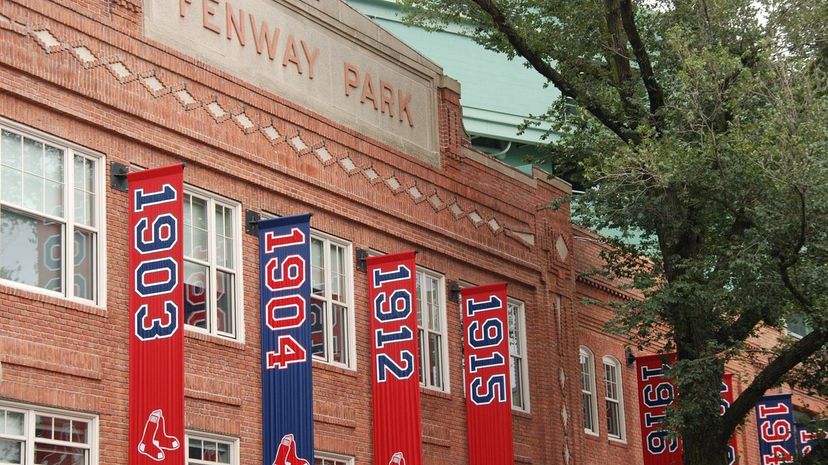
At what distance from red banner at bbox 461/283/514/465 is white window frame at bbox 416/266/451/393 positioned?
0.48m

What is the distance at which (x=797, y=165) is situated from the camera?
20.6m

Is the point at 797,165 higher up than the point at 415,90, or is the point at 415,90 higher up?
the point at 415,90

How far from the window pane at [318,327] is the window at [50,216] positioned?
15.4 ft

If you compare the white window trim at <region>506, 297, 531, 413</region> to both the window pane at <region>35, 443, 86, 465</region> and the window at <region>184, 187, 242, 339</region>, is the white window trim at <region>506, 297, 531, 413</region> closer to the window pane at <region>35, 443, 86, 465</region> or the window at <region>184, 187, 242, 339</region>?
the window at <region>184, 187, 242, 339</region>

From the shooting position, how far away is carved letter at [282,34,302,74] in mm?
22156

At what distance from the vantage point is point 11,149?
17.3 meters

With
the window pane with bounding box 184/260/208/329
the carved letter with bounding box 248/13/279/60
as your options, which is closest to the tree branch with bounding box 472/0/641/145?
the carved letter with bounding box 248/13/279/60

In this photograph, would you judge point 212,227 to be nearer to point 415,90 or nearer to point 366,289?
point 366,289

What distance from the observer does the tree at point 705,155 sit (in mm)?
21594

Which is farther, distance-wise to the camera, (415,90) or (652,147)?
(415,90)

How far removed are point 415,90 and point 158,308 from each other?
30.1 feet

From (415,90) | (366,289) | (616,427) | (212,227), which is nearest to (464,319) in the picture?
(366,289)

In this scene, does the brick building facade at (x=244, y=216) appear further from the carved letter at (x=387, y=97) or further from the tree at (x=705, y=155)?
the tree at (x=705, y=155)

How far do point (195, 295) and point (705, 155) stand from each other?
7922 millimetres
